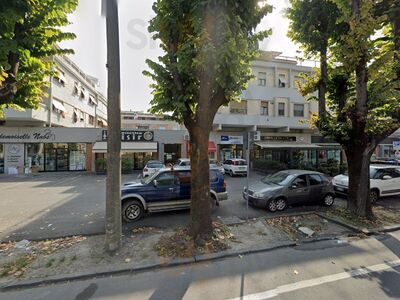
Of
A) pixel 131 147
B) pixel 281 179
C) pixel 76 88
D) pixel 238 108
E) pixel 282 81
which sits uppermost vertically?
pixel 282 81

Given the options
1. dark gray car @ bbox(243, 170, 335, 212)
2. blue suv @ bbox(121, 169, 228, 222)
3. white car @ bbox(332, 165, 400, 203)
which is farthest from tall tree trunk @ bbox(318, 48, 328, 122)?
blue suv @ bbox(121, 169, 228, 222)

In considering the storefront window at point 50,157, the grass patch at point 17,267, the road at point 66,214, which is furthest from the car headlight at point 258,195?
the storefront window at point 50,157

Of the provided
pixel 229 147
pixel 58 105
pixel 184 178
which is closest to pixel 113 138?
pixel 184 178

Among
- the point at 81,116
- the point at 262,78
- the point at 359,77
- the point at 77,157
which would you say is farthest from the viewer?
the point at 81,116

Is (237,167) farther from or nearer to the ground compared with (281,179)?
nearer to the ground

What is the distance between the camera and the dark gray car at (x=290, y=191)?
8242 mm

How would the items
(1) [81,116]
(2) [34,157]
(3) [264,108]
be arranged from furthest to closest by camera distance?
(1) [81,116], (3) [264,108], (2) [34,157]

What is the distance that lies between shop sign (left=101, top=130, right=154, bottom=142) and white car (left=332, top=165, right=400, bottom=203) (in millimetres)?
15871

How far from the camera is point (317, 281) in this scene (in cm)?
398

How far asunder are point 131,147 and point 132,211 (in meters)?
14.1

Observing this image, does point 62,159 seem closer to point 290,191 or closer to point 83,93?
point 83,93

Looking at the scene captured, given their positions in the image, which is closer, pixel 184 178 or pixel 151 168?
pixel 184 178

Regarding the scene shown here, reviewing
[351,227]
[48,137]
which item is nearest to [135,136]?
[48,137]

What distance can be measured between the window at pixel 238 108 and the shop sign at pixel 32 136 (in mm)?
16011
